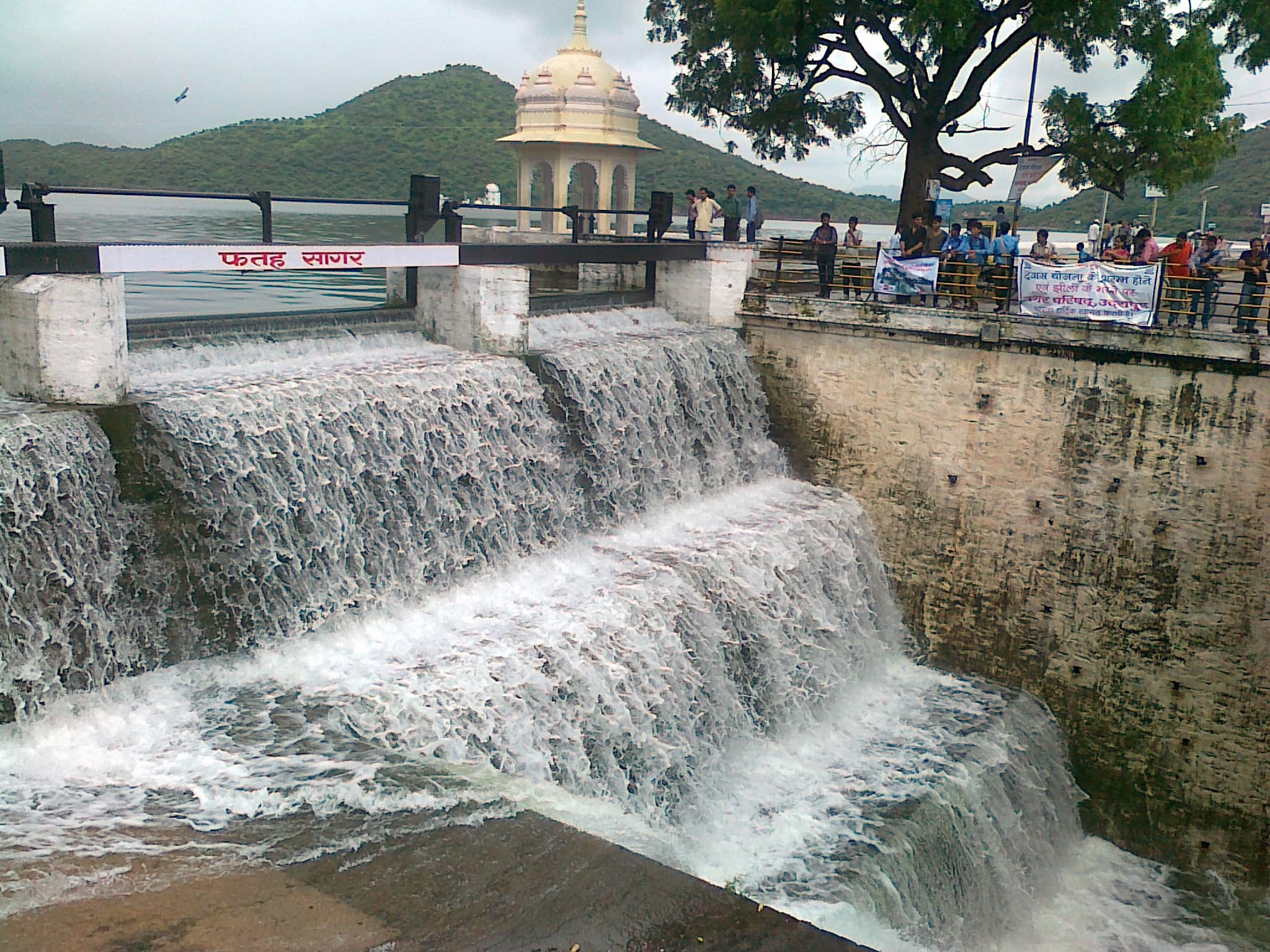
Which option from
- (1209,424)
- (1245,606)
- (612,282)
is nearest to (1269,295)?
(1209,424)

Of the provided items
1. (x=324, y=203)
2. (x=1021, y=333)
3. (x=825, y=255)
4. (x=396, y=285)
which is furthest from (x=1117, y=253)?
(x=324, y=203)

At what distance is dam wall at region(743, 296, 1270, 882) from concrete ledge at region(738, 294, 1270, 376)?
0.03m

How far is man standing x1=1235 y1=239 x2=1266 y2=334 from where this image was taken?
1316 centimetres

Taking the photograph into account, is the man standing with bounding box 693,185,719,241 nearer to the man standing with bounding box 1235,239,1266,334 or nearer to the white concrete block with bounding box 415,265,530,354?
the white concrete block with bounding box 415,265,530,354

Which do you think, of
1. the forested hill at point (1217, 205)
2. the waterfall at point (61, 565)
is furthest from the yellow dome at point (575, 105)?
the forested hill at point (1217, 205)

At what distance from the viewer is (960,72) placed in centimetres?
1931

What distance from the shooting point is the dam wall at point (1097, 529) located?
13227mm

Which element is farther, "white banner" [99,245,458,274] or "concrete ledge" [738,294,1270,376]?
"concrete ledge" [738,294,1270,376]

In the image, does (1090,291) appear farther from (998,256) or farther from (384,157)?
(384,157)

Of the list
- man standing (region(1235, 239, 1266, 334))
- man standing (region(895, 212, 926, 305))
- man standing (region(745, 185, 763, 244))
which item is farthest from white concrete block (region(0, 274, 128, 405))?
man standing (region(745, 185, 763, 244))

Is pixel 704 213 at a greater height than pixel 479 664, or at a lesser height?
greater

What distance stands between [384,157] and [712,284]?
25.2 metres

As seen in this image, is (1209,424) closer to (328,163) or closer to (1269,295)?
(1269,295)

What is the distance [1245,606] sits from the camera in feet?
43.1
